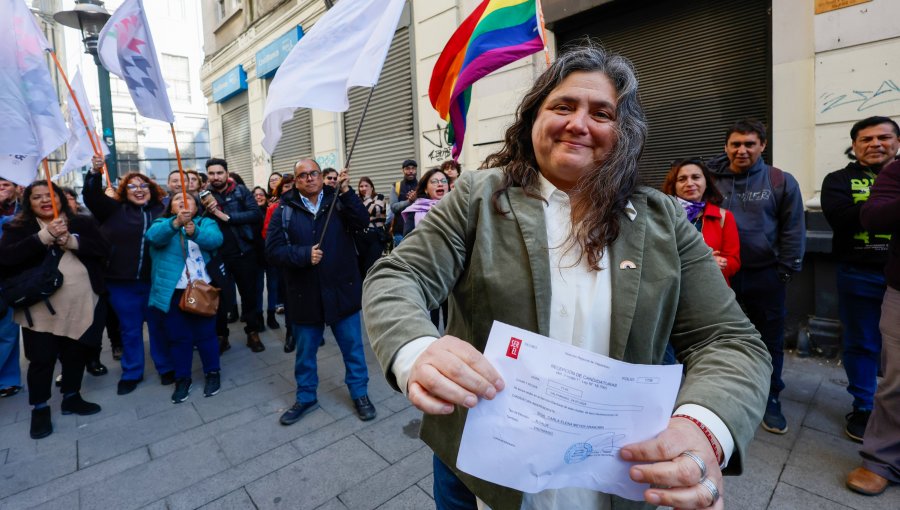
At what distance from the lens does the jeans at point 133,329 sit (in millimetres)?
4434

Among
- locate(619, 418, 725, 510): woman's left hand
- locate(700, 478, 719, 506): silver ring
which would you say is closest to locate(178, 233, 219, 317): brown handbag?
locate(619, 418, 725, 510): woman's left hand

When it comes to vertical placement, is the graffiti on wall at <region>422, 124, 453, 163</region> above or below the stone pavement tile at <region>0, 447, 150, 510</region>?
above

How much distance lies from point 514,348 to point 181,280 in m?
4.14

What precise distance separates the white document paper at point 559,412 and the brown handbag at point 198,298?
12.4 feet

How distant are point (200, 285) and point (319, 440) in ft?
6.00

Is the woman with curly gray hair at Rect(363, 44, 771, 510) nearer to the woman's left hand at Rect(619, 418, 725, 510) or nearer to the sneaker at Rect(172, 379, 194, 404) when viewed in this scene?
the woman's left hand at Rect(619, 418, 725, 510)

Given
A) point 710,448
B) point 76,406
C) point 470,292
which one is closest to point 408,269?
point 470,292

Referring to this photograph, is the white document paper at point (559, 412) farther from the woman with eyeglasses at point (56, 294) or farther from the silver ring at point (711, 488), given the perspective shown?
the woman with eyeglasses at point (56, 294)

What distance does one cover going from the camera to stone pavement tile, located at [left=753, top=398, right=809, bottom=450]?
10.1 feet

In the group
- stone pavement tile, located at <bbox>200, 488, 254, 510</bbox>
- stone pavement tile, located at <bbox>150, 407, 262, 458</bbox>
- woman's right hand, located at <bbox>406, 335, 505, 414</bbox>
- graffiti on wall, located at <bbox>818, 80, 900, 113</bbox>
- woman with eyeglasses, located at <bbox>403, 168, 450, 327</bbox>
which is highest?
graffiti on wall, located at <bbox>818, 80, 900, 113</bbox>

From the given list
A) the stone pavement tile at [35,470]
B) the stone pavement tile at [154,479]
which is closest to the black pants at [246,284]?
the stone pavement tile at [35,470]

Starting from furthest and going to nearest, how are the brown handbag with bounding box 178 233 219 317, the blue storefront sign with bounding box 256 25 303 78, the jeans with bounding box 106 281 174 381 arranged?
the blue storefront sign with bounding box 256 25 303 78 < the jeans with bounding box 106 281 174 381 < the brown handbag with bounding box 178 233 219 317

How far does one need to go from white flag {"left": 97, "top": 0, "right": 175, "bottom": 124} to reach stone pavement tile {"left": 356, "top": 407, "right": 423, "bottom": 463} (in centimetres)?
286

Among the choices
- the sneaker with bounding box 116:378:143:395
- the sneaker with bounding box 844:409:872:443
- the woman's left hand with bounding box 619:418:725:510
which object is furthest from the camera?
the sneaker with bounding box 116:378:143:395
